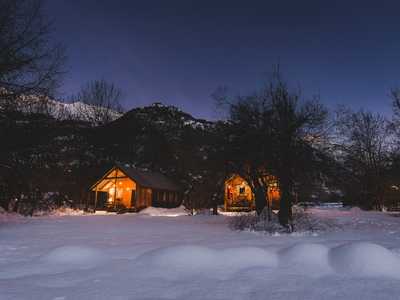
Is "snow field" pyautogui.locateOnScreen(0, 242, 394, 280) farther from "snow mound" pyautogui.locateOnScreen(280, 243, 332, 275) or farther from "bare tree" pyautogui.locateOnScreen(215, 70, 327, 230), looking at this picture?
"bare tree" pyautogui.locateOnScreen(215, 70, 327, 230)

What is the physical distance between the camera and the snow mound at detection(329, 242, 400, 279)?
5.70m

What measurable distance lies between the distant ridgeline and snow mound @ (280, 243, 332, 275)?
11.3 metres

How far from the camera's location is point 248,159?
1656cm

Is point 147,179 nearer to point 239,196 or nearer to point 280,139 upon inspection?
A: point 239,196

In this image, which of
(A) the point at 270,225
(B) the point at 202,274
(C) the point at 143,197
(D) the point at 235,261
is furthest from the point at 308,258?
(C) the point at 143,197

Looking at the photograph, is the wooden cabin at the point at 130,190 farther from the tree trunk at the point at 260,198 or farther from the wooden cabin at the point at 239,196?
the tree trunk at the point at 260,198

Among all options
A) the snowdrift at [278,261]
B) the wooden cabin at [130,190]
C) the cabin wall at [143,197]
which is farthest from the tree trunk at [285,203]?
the cabin wall at [143,197]

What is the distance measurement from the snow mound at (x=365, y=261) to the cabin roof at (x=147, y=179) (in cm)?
3388

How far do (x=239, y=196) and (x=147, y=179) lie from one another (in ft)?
38.8

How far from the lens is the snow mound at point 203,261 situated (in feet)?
19.4

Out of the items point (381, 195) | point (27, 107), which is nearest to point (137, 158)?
point (381, 195)

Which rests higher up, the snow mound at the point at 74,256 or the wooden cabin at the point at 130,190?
the wooden cabin at the point at 130,190

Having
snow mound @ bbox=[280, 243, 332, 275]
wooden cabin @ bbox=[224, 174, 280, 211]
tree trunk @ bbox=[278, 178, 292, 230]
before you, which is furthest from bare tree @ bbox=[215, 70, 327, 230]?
wooden cabin @ bbox=[224, 174, 280, 211]

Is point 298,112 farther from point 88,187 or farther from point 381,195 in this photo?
point 88,187
